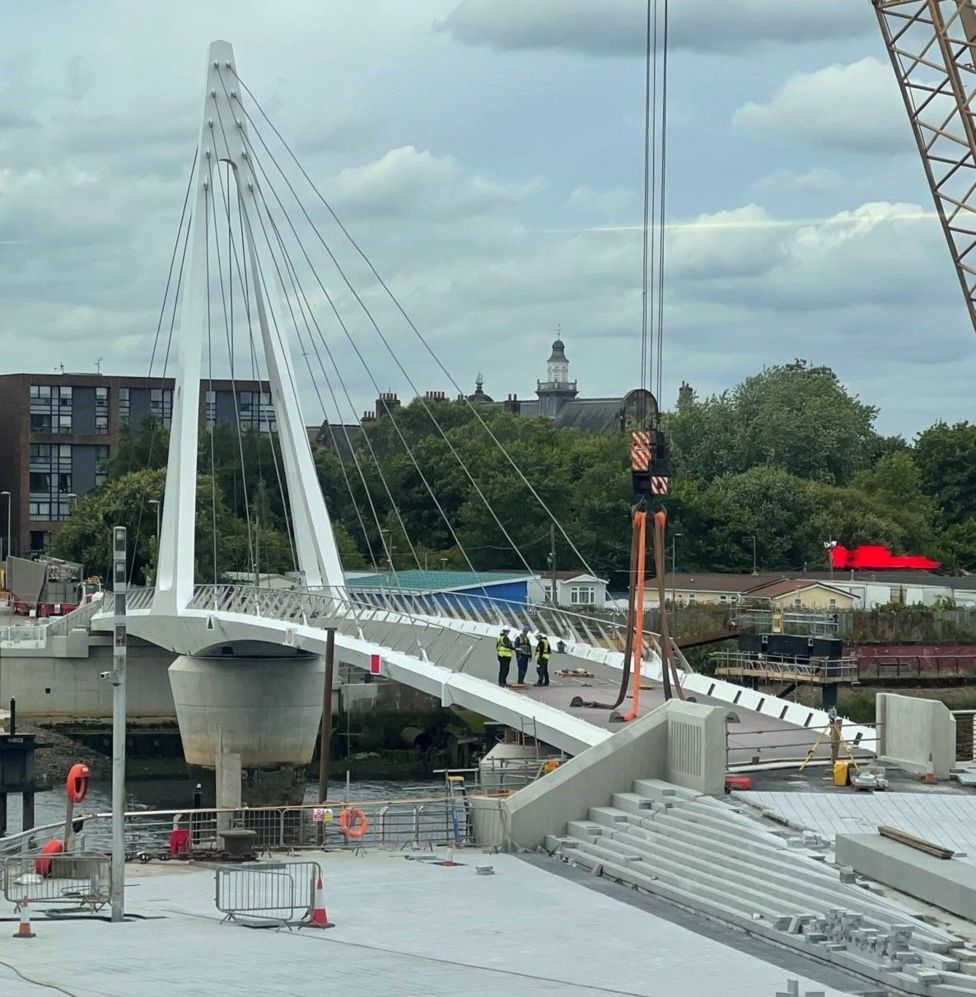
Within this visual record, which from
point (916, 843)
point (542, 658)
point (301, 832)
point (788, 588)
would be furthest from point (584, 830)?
point (788, 588)

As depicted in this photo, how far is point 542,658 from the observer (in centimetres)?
4553

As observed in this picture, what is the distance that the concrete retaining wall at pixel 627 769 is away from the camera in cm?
3052

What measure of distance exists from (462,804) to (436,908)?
7.51 m

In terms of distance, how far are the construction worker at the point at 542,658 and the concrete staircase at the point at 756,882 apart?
13714 millimetres

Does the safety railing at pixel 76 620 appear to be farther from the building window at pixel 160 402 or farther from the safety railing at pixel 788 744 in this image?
the building window at pixel 160 402

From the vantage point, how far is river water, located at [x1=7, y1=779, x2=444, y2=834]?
198 ft

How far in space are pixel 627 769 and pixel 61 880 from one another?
865 cm

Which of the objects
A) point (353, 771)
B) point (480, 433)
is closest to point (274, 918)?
point (353, 771)

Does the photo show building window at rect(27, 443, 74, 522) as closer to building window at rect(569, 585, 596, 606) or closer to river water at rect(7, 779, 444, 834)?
building window at rect(569, 585, 596, 606)

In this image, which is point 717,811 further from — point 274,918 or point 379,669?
point 379,669

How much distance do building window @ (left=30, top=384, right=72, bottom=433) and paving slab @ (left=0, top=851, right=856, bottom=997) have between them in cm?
11411

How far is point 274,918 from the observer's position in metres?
24.6

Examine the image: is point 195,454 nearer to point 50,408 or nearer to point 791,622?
point 791,622

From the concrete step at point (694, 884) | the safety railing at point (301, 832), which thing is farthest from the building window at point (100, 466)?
the concrete step at point (694, 884)
